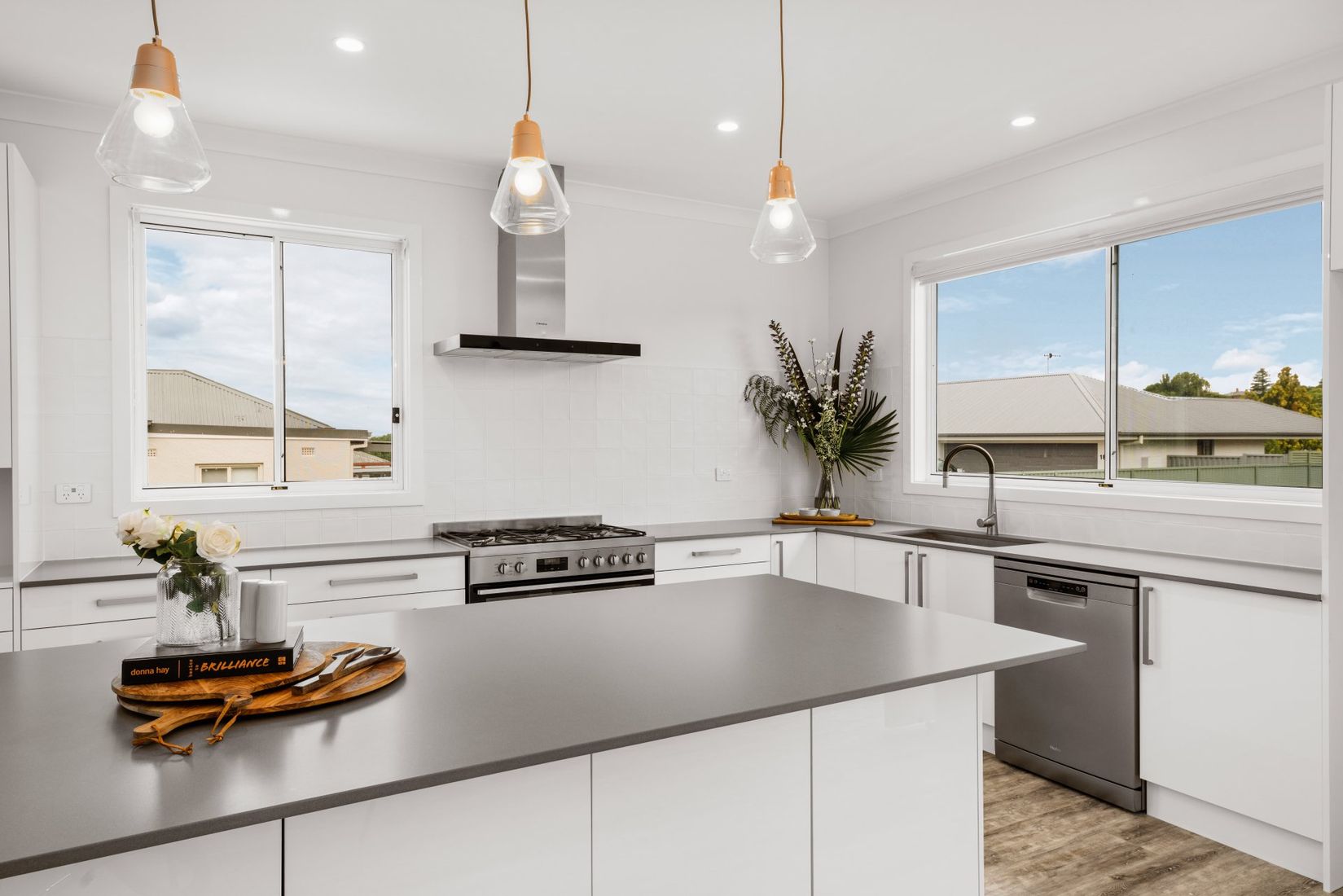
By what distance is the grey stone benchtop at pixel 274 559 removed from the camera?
287 centimetres

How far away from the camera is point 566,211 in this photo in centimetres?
180

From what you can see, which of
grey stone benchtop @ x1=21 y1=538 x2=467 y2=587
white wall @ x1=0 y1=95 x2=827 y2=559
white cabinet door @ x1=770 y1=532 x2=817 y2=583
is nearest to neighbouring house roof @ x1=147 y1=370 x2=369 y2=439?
white wall @ x1=0 y1=95 x2=827 y2=559

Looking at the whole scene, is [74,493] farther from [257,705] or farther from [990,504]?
[990,504]

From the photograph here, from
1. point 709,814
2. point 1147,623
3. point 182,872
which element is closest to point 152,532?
point 182,872

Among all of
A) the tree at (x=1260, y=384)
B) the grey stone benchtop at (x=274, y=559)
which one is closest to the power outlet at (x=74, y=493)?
the grey stone benchtop at (x=274, y=559)

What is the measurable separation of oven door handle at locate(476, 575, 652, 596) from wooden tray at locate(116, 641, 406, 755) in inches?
73.2

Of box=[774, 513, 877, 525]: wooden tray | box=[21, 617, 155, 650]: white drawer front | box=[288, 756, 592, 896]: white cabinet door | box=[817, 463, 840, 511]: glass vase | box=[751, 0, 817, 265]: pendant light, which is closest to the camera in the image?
box=[288, 756, 592, 896]: white cabinet door

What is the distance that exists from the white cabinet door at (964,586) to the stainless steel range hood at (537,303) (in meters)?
1.69

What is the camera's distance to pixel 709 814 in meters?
1.56

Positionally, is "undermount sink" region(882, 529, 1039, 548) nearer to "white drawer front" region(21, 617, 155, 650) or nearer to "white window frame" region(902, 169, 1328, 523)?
"white window frame" region(902, 169, 1328, 523)

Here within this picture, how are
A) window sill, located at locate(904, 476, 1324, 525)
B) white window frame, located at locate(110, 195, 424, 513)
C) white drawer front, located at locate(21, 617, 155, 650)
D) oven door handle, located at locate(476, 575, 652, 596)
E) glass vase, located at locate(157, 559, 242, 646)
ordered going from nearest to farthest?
glass vase, located at locate(157, 559, 242, 646) < white drawer front, located at locate(21, 617, 155, 650) < window sill, located at locate(904, 476, 1324, 525) < white window frame, located at locate(110, 195, 424, 513) < oven door handle, located at locate(476, 575, 652, 596)

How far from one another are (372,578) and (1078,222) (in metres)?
3.34

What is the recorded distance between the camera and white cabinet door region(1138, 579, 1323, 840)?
8.29ft

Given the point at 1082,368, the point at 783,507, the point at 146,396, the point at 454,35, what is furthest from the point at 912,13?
the point at 146,396
